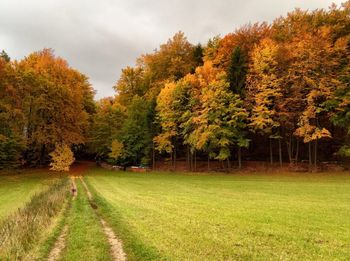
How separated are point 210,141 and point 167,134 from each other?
8.00 metres

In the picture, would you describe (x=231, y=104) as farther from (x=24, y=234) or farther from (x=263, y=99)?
(x=24, y=234)

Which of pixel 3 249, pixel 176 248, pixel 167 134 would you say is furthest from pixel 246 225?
pixel 167 134

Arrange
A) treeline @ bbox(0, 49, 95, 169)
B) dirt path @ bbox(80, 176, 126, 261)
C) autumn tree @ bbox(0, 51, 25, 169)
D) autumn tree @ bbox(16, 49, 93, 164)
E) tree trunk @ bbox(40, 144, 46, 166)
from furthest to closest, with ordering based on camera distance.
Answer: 1. tree trunk @ bbox(40, 144, 46, 166)
2. autumn tree @ bbox(16, 49, 93, 164)
3. treeline @ bbox(0, 49, 95, 169)
4. autumn tree @ bbox(0, 51, 25, 169)
5. dirt path @ bbox(80, 176, 126, 261)

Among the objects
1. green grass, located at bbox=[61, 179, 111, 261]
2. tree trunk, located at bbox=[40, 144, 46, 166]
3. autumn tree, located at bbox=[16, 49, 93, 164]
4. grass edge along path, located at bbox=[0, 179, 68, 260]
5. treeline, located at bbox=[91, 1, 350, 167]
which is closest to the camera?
green grass, located at bbox=[61, 179, 111, 261]

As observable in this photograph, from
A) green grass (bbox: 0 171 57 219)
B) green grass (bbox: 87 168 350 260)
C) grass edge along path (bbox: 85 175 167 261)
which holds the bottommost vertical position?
green grass (bbox: 0 171 57 219)

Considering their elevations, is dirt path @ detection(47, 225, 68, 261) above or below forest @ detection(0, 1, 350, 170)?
below

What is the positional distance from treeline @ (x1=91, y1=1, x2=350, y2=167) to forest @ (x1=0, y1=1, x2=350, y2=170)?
130 mm

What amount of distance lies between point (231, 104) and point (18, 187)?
81.4 feet

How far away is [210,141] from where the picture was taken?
41.4 m

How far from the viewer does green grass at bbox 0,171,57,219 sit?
828 inches

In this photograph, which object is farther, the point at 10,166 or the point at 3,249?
the point at 10,166

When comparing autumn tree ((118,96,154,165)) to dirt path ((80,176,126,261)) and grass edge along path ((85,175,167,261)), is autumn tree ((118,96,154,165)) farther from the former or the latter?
dirt path ((80,176,126,261))

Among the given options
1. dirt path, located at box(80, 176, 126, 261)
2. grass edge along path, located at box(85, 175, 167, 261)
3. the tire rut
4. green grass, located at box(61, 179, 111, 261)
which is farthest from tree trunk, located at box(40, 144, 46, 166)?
the tire rut

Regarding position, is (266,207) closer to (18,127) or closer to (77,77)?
(18,127)
